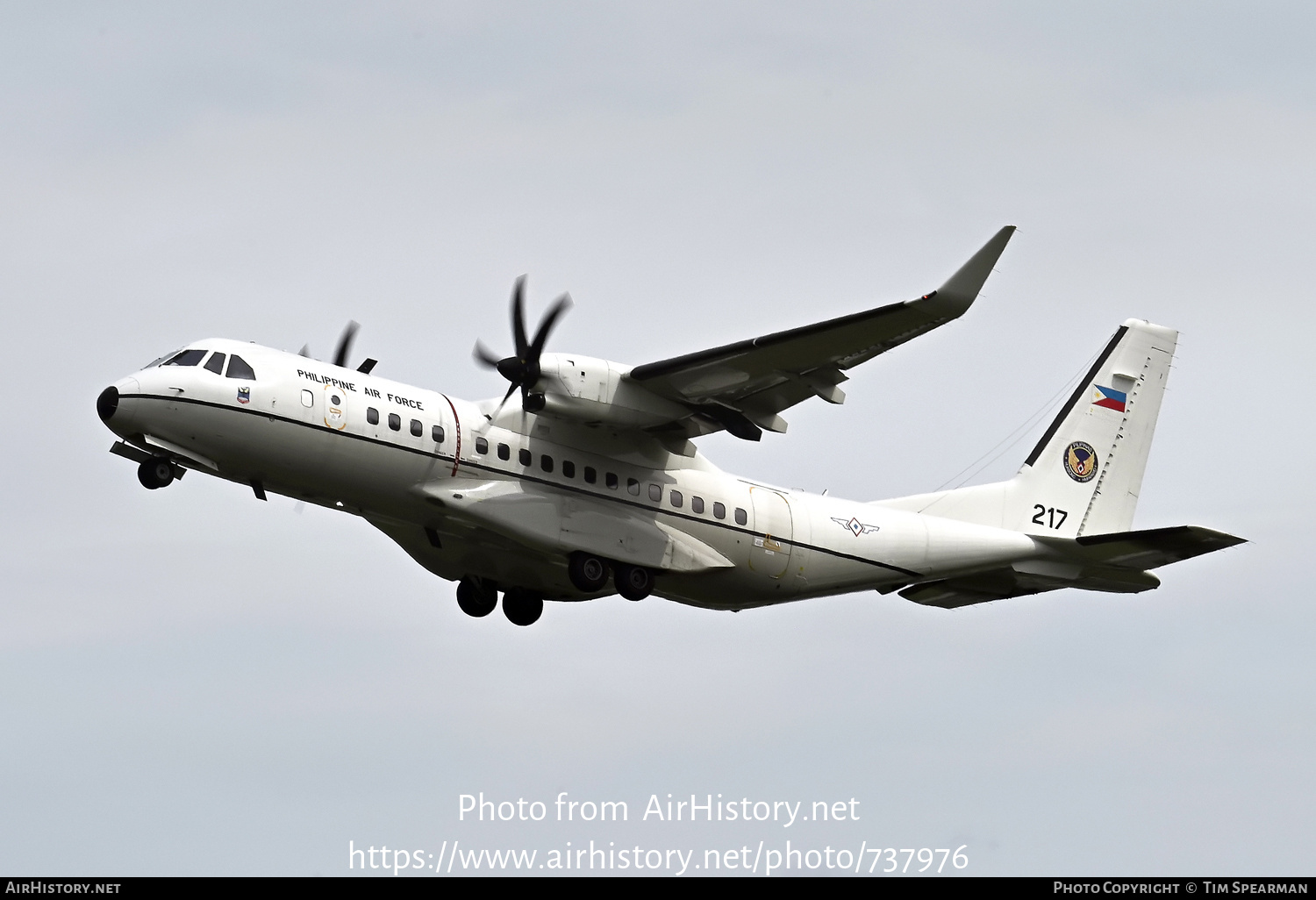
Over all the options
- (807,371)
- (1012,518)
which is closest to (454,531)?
(807,371)

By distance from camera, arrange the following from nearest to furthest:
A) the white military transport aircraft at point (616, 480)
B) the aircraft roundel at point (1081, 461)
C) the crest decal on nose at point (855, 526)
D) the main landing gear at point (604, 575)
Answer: the white military transport aircraft at point (616, 480) → the main landing gear at point (604, 575) → the crest decal on nose at point (855, 526) → the aircraft roundel at point (1081, 461)

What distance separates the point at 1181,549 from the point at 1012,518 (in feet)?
10.1

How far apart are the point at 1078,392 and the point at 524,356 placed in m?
10.8

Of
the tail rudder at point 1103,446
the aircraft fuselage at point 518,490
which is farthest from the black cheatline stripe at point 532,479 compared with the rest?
the tail rudder at point 1103,446

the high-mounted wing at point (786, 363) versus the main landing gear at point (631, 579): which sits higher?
the high-mounted wing at point (786, 363)

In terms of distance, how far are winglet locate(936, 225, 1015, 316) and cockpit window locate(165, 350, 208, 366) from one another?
9.50m

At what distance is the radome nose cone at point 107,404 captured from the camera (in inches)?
833

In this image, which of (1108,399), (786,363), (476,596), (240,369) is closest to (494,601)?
(476,596)

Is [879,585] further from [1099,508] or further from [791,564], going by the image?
[1099,508]


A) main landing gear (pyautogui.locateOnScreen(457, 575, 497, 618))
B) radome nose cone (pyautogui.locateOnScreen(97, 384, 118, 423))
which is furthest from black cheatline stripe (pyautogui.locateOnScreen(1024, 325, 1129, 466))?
radome nose cone (pyautogui.locateOnScreen(97, 384, 118, 423))

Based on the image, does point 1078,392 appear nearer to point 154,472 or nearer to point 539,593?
point 539,593

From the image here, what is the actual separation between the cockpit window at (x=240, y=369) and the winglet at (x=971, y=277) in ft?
29.0

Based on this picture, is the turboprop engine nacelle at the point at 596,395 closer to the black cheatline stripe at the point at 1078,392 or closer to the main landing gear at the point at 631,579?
the main landing gear at the point at 631,579

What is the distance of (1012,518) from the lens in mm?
27094
